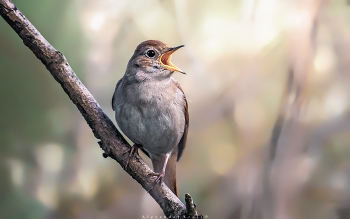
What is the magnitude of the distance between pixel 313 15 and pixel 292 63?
19.7 inches

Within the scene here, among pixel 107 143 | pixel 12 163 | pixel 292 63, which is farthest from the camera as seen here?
pixel 292 63

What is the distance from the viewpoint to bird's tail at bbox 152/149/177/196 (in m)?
2.50

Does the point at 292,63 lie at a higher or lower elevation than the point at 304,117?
higher

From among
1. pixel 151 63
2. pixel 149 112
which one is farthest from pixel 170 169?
pixel 151 63

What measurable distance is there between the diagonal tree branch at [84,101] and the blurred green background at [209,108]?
0.95 metres

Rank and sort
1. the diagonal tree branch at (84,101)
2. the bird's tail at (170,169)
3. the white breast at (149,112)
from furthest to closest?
the bird's tail at (170,169) < the white breast at (149,112) < the diagonal tree branch at (84,101)

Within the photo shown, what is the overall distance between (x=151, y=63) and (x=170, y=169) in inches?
36.7

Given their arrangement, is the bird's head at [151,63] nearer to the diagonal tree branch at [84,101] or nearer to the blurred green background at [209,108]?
the diagonal tree branch at [84,101]

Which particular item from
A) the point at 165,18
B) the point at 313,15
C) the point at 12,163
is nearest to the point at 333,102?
the point at 313,15

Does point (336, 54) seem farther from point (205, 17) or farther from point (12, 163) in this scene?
point (12, 163)

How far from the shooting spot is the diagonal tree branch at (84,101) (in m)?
1.82

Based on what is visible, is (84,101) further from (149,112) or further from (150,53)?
(150,53)

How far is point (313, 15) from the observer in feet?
9.70

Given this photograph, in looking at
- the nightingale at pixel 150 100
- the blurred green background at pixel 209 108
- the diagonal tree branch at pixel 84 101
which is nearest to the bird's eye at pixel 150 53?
the nightingale at pixel 150 100
